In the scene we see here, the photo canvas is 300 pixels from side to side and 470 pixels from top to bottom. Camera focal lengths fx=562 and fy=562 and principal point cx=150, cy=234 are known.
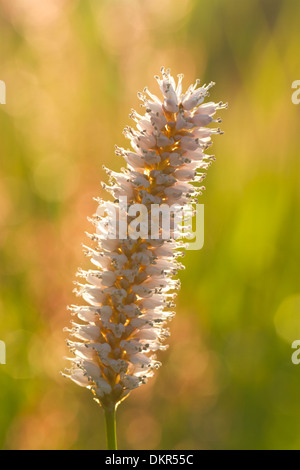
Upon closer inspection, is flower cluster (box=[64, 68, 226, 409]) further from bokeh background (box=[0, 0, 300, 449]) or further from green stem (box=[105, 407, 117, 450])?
bokeh background (box=[0, 0, 300, 449])

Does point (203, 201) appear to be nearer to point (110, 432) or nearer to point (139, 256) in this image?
point (139, 256)

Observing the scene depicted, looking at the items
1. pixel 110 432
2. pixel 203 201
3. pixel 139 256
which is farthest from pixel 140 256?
pixel 203 201

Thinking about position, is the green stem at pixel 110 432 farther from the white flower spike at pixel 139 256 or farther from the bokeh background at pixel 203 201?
the bokeh background at pixel 203 201

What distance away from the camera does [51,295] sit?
2703 mm

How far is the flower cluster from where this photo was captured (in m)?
1.29

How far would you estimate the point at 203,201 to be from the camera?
3186 mm

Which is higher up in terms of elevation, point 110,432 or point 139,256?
point 139,256

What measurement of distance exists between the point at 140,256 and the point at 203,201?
76.3 inches

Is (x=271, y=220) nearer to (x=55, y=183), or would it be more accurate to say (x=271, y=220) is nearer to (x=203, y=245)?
(x=203, y=245)

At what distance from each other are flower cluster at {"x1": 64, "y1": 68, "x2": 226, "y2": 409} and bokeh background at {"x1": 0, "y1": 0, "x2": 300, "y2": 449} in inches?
48.8

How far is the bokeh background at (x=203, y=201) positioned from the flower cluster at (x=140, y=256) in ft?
4.07

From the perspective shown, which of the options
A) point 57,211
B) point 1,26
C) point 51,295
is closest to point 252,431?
point 51,295

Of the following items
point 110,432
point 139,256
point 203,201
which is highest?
point 203,201

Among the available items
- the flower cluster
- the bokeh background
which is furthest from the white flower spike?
the bokeh background
